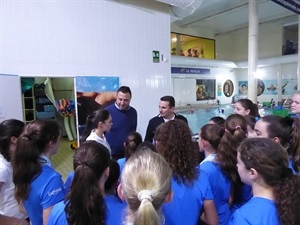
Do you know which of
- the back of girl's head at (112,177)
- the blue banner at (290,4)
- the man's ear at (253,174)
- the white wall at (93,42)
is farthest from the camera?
the blue banner at (290,4)

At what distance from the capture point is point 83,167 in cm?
87

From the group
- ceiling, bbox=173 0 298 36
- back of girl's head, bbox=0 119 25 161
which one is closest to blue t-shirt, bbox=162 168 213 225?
back of girl's head, bbox=0 119 25 161

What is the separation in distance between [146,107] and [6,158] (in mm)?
2781

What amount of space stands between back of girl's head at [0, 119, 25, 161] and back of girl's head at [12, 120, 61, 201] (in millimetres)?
268

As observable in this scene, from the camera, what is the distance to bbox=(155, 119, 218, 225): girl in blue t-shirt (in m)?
1.04

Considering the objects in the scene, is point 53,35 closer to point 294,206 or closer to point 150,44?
point 150,44

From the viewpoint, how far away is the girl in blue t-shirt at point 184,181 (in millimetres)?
1035

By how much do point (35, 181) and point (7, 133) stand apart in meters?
0.53

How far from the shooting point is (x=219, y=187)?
1.28m

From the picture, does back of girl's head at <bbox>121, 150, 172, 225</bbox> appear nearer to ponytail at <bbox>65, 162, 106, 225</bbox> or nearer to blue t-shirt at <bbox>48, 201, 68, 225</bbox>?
ponytail at <bbox>65, 162, 106, 225</bbox>

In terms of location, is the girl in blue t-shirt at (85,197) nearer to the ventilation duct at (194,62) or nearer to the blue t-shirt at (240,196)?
the blue t-shirt at (240,196)

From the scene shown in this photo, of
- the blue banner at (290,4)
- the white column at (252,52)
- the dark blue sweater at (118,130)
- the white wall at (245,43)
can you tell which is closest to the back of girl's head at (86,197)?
the dark blue sweater at (118,130)

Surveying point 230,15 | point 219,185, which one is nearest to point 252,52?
point 230,15

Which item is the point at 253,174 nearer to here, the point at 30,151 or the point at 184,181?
the point at 184,181
